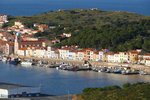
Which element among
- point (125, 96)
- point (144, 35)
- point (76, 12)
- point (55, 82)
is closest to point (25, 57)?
point (144, 35)

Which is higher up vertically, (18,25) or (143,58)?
(18,25)

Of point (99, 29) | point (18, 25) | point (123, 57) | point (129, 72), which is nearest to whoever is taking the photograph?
point (129, 72)

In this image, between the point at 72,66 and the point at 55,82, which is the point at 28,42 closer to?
the point at 72,66

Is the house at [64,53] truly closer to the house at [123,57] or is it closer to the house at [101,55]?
the house at [101,55]

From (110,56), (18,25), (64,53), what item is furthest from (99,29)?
(18,25)

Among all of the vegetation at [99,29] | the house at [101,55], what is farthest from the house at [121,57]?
the vegetation at [99,29]

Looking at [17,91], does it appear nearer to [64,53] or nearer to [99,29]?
[64,53]

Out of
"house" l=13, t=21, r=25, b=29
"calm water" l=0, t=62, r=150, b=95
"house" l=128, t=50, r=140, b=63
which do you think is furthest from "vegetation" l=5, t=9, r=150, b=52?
"calm water" l=0, t=62, r=150, b=95
